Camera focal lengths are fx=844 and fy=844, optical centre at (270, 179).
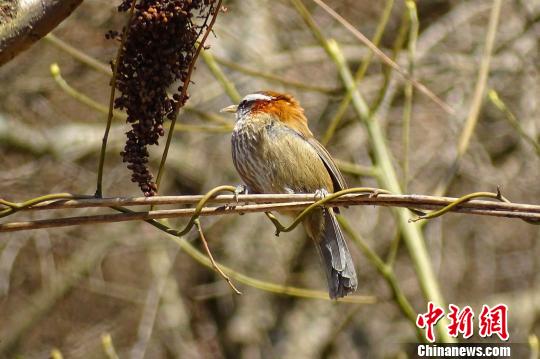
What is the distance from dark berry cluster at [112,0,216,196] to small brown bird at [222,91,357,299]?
4.98 ft

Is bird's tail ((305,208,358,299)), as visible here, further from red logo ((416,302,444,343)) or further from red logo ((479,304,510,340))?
red logo ((479,304,510,340))

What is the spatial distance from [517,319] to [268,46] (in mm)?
3761

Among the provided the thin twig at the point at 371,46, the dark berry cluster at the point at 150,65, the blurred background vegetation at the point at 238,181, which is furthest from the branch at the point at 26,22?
the blurred background vegetation at the point at 238,181

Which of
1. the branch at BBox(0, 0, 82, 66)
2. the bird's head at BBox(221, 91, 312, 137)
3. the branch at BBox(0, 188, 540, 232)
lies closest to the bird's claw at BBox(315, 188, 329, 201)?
the branch at BBox(0, 188, 540, 232)

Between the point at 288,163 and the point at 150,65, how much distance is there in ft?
5.45

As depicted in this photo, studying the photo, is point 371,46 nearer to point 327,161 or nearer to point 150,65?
point 150,65

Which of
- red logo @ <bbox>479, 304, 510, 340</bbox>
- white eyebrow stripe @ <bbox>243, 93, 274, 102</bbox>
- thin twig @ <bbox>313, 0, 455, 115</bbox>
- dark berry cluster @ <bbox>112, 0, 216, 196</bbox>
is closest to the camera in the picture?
dark berry cluster @ <bbox>112, 0, 216, 196</bbox>

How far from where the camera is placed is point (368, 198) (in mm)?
3057

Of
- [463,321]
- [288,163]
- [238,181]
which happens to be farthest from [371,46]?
[238,181]

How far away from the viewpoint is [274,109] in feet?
15.7

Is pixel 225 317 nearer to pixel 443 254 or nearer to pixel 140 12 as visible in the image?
pixel 443 254

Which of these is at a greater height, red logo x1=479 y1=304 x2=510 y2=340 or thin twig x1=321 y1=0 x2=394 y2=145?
thin twig x1=321 y1=0 x2=394 y2=145

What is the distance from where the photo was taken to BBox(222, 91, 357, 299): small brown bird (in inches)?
Result: 175

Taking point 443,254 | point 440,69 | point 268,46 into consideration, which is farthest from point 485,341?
point 268,46
